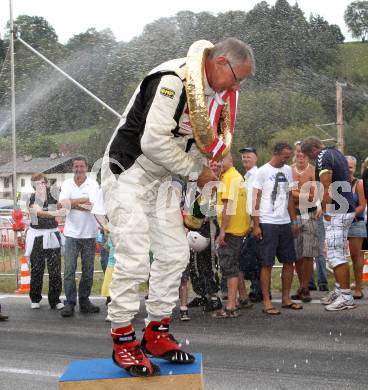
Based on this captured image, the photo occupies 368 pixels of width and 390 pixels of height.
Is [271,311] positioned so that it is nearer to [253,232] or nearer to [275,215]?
[253,232]

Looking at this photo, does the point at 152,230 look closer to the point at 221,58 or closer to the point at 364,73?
the point at 221,58

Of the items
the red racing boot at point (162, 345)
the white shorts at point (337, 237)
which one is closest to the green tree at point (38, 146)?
the white shorts at point (337, 237)

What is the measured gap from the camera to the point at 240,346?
24.1ft

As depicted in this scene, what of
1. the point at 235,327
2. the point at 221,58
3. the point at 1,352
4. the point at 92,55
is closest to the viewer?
the point at 221,58

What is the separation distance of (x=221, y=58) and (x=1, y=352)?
4524 millimetres

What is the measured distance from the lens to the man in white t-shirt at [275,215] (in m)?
9.31

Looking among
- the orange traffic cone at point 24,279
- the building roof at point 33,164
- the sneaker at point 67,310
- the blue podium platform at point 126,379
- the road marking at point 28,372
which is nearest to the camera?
the blue podium platform at point 126,379

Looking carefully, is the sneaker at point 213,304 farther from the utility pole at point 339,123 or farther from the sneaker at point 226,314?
the utility pole at point 339,123

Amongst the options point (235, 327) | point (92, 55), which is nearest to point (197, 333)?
point (235, 327)

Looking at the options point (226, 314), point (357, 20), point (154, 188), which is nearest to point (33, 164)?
point (226, 314)

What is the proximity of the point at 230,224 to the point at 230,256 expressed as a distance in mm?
410

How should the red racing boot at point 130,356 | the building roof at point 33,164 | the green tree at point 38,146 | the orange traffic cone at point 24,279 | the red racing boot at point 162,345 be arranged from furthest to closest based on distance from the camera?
the green tree at point 38,146 → the building roof at point 33,164 → the orange traffic cone at point 24,279 → the red racing boot at point 162,345 → the red racing boot at point 130,356

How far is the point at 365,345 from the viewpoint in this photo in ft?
23.3

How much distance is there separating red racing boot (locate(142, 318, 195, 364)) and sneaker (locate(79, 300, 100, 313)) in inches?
197
